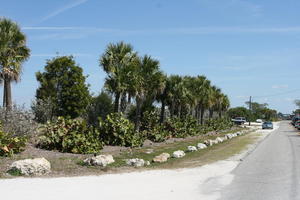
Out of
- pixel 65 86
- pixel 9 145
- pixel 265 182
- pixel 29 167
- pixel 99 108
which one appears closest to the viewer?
pixel 29 167

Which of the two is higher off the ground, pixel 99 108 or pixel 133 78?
A: pixel 133 78

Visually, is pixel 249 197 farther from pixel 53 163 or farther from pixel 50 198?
pixel 53 163

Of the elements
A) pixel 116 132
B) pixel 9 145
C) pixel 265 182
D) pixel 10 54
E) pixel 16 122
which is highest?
pixel 10 54

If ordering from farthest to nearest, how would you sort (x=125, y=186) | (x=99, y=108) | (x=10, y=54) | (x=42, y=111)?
Answer: 1. (x=99, y=108)
2. (x=42, y=111)
3. (x=10, y=54)
4. (x=125, y=186)

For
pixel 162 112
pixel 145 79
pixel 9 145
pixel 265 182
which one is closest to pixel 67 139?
pixel 9 145

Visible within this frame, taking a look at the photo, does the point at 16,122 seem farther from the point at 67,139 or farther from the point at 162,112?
the point at 162,112

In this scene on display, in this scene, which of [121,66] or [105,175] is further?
[121,66]

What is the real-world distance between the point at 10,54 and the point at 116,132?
774cm

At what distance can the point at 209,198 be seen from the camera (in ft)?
27.5

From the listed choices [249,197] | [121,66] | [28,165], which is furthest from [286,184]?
[121,66]

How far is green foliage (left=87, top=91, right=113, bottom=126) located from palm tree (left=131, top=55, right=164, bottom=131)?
5.76m

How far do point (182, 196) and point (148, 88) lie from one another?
693 inches

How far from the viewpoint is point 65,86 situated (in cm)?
3941

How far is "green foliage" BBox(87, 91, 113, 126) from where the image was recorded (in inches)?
1226
